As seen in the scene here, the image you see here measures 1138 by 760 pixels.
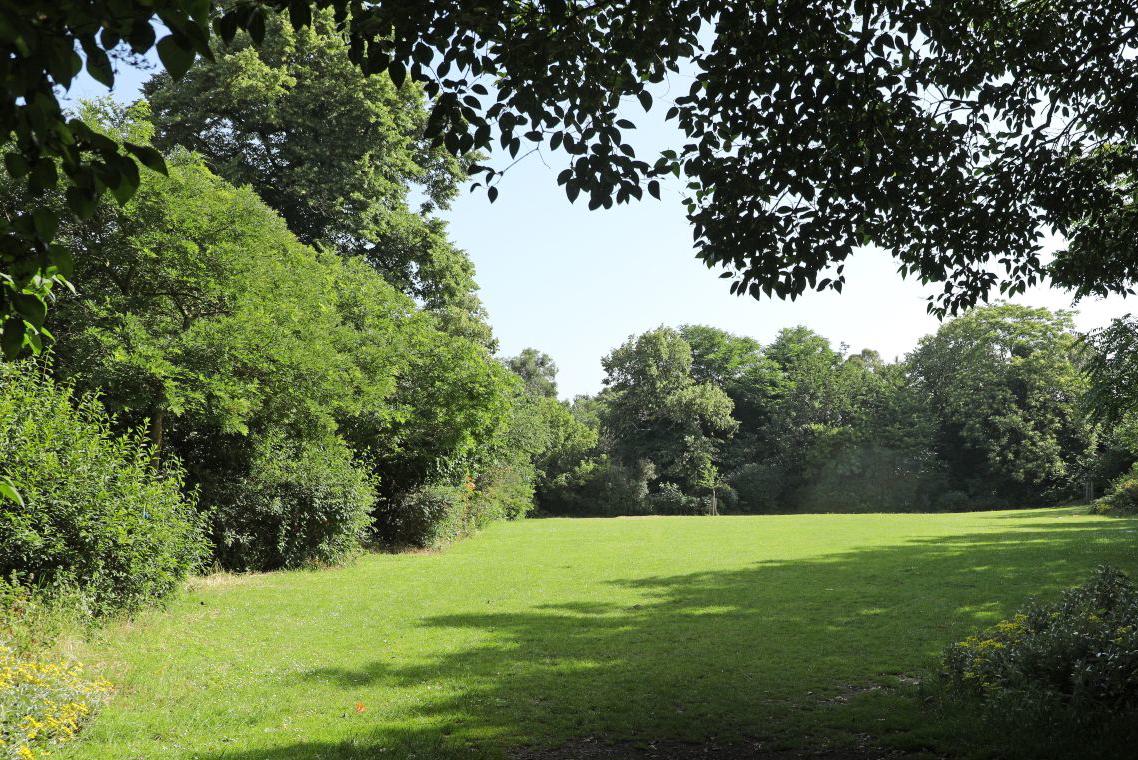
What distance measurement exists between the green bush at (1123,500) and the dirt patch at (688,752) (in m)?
31.8

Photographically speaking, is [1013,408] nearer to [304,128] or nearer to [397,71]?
[304,128]

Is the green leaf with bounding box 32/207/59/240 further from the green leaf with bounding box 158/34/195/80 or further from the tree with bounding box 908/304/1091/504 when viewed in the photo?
the tree with bounding box 908/304/1091/504

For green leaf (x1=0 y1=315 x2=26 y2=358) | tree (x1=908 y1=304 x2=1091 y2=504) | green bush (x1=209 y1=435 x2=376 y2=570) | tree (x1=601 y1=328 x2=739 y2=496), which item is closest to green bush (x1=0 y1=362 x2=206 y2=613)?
green bush (x1=209 y1=435 x2=376 y2=570)

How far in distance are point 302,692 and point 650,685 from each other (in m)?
3.49

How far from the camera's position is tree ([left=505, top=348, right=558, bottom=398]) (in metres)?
72.0

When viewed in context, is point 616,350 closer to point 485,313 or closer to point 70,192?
point 485,313

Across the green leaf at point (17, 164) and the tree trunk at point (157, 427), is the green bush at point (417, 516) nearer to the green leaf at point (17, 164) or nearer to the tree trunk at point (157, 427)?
the tree trunk at point (157, 427)

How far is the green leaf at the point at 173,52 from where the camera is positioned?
2314 mm

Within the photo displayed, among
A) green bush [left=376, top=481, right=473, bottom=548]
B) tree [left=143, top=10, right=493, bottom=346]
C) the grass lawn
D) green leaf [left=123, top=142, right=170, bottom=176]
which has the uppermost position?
tree [left=143, top=10, right=493, bottom=346]

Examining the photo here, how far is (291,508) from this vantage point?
16.9 metres

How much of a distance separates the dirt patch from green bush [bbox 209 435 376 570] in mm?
11462

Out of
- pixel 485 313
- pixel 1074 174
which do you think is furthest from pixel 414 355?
pixel 485 313

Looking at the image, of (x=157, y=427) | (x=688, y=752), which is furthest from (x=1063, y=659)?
(x=157, y=427)

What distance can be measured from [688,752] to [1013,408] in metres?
51.8
